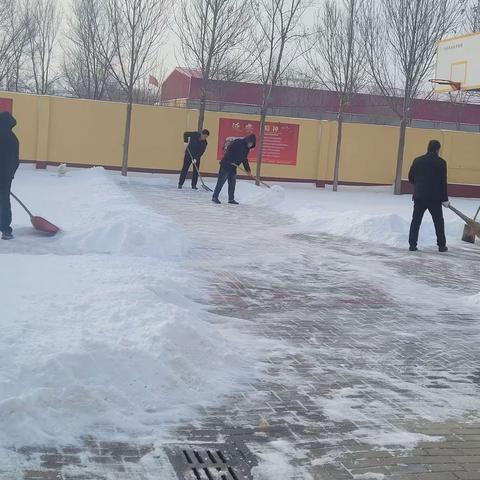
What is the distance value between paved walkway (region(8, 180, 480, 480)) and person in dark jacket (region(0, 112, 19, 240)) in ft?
7.98

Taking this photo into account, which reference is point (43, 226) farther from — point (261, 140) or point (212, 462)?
point (261, 140)

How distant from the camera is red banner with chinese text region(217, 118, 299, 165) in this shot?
23.7 meters

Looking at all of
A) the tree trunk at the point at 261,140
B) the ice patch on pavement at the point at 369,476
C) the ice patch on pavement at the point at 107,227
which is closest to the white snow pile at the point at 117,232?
the ice patch on pavement at the point at 107,227

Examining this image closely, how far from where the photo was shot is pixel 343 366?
576 centimetres

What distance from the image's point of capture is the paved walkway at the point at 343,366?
13.3 ft

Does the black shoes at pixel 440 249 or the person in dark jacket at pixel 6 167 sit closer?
the person in dark jacket at pixel 6 167

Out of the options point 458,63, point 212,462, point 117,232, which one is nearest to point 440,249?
point 117,232

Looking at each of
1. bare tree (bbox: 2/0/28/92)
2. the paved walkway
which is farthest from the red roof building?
the paved walkway

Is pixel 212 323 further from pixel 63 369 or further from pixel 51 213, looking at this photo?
pixel 51 213

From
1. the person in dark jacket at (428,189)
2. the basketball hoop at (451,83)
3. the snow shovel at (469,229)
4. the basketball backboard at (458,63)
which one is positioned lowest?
the snow shovel at (469,229)

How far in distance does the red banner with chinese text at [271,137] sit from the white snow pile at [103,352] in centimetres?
1533

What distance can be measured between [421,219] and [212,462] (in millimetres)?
8468

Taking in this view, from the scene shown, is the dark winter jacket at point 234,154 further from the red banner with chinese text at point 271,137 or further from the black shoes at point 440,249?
the red banner with chinese text at point 271,137

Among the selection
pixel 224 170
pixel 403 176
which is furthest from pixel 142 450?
pixel 403 176
